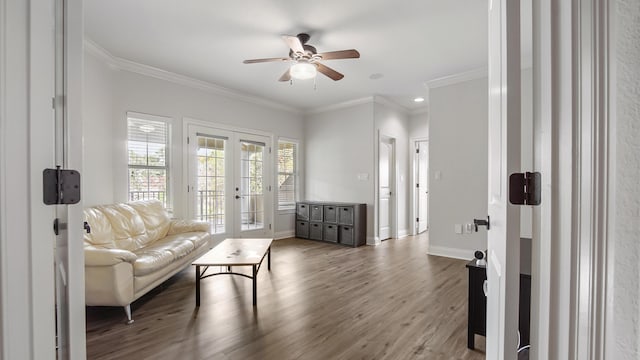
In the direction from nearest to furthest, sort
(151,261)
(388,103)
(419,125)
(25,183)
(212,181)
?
(25,183), (151,261), (212,181), (388,103), (419,125)

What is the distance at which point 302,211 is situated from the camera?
5.72 meters

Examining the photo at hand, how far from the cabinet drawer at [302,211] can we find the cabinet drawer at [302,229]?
0.33ft

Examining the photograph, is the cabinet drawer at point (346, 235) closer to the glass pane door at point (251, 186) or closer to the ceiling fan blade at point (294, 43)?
the glass pane door at point (251, 186)

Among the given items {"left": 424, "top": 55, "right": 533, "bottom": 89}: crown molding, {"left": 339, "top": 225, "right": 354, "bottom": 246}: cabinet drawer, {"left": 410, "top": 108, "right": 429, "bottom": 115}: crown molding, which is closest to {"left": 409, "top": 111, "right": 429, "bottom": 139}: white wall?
{"left": 410, "top": 108, "right": 429, "bottom": 115}: crown molding

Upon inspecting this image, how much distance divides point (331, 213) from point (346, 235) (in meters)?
0.51

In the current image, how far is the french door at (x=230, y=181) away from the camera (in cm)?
451

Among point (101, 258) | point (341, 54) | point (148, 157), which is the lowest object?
point (101, 258)

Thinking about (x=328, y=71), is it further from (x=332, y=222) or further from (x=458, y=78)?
(x=332, y=222)

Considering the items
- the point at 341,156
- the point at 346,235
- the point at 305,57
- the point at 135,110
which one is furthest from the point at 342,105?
the point at 135,110

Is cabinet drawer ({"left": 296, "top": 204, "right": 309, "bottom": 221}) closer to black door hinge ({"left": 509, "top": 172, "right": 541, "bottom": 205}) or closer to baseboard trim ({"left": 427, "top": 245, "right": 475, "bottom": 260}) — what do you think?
baseboard trim ({"left": 427, "top": 245, "right": 475, "bottom": 260})

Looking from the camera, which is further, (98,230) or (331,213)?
(331,213)

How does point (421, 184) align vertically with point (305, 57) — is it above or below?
below

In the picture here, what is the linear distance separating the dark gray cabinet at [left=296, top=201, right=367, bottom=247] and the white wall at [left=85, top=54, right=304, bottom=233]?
1928mm

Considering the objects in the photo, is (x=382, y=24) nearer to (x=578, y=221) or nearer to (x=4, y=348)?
(x=578, y=221)
